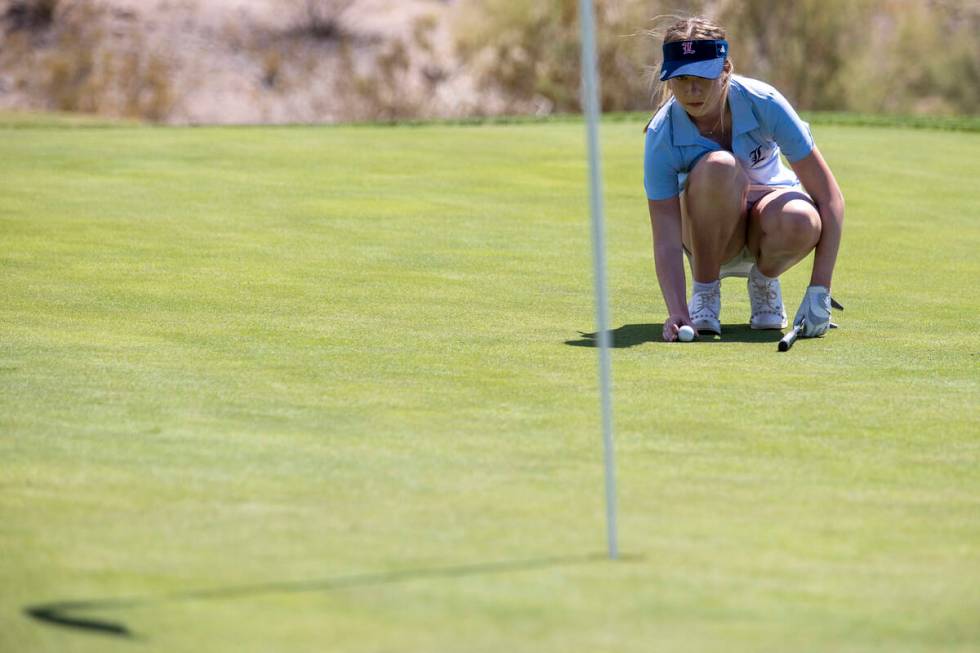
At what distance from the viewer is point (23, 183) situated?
32.8 feet

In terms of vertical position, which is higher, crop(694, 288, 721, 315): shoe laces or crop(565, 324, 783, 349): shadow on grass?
crop(694, 288, 721, 315): shoe laces

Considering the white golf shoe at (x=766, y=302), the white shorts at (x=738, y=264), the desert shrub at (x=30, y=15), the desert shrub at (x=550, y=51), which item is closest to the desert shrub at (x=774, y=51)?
the desert shrub at (x=550, y=51)

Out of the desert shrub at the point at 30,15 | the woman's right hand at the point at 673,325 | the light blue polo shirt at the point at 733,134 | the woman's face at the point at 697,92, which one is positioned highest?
the woman's face at the point at 697,92

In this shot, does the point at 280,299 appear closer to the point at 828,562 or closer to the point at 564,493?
the point at 564,493

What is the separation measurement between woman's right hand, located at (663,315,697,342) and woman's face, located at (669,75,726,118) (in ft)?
2.58

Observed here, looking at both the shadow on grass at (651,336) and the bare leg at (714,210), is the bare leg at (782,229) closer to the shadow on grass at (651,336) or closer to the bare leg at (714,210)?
the bare leg at (714,210)

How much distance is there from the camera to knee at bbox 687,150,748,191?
20.4 ft

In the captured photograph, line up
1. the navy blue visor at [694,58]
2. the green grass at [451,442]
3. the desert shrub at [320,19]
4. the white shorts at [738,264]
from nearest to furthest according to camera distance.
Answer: the green grass at [451,442] < the navy blue visor at [694,58] < the white shorts at [738,264] < the desert shrub at [320,19]

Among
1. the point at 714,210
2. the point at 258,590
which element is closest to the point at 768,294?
the point at 714,210

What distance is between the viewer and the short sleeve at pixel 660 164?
247 inches

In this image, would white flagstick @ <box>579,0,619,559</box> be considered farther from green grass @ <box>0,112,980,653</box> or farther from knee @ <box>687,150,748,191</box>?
knee @ <box>687,150,748,191</box>

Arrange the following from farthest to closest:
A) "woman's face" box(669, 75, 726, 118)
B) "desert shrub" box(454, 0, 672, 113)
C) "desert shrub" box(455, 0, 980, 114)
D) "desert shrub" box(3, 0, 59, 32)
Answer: "desert shrub" box(3, 0, 59, 32)
"desert shrub" box(455, 0, 980, 114)
"desert shrub" box(454, 0, 672, 113)
"woman's face" box(669, 75, 726, 118)

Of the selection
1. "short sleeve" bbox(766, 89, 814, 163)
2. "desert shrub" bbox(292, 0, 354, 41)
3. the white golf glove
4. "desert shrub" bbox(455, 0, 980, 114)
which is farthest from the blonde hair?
"desert shrub" bbox(292, 0, 354, 41)

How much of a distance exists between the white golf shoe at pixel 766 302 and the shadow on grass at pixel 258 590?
11.0 feet
